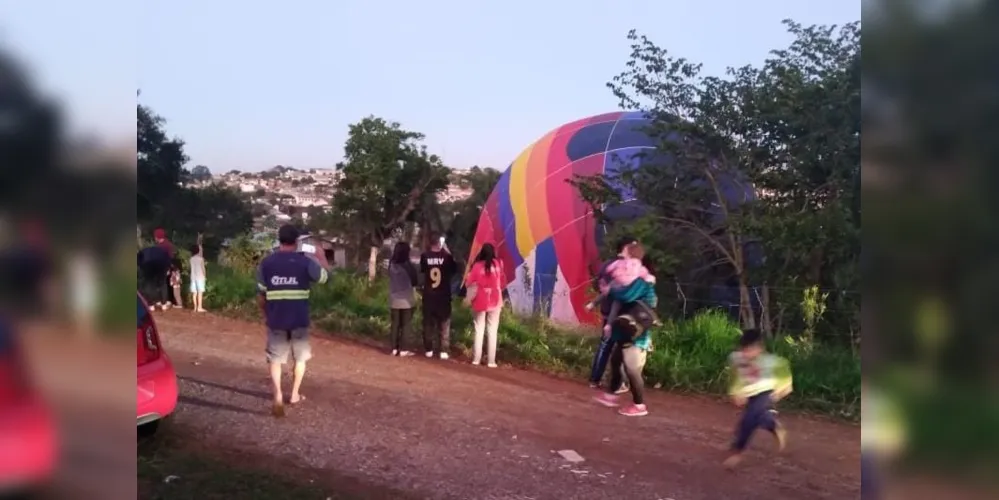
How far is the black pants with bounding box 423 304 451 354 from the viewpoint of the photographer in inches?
341

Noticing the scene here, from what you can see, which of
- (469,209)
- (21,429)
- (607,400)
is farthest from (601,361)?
(469,209)

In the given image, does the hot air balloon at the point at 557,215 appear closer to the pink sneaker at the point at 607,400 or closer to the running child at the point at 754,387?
the pink sneaker at the point at 607,400

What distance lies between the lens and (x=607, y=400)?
22.6 ft

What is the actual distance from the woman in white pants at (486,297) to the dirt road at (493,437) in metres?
0.42

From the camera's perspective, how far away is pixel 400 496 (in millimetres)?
4359

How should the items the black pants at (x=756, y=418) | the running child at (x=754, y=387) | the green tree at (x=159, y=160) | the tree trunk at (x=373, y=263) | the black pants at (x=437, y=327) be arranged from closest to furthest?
the green tree at (x=159, y=160), the running child at (x=754, y=387), the black pants at (x=756, y=418), the black pants at (x=437, y=327), the tree trunk at (x=373, y=263)

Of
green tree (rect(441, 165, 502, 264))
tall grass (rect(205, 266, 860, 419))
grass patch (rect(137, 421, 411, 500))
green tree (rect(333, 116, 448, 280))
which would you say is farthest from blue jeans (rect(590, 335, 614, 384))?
green tree (rect(441, 165, 502, 264))

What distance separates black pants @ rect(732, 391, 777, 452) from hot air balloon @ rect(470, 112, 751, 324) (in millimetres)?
6353

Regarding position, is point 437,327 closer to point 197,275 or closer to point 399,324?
point 399,324

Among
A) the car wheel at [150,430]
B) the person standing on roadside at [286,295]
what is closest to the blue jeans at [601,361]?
the person standing on roadside at [286,295]

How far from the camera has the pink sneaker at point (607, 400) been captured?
6.79 m

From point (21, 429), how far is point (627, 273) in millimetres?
5034

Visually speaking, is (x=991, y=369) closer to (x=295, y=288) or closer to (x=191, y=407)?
(x=295, y=288)

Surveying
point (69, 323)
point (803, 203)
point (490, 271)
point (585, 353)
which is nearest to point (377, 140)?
point (490, 271)
